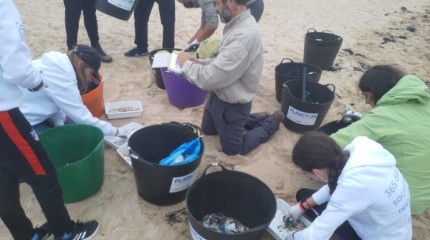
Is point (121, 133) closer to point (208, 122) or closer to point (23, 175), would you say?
point (208, 122)

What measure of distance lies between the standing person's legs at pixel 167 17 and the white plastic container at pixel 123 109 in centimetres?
116

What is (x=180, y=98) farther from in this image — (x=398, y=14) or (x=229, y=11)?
(x=398, y=14)

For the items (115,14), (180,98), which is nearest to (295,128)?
(180,98)

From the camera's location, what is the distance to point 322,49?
13.3ft

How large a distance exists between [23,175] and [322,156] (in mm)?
1398

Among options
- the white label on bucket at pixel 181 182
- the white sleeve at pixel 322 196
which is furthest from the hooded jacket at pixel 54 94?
the white sleeve at pixel 322 196

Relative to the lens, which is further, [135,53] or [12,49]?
[135,53]

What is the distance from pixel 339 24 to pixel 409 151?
475 centimetres

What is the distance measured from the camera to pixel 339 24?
6074mm

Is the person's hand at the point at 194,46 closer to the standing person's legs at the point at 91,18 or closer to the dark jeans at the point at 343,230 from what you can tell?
the standing person's legs at the point at 91,18

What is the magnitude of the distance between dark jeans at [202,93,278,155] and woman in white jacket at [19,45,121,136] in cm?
89

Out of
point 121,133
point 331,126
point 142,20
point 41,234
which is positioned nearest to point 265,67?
point 142,20

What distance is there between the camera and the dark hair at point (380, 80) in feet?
6.41

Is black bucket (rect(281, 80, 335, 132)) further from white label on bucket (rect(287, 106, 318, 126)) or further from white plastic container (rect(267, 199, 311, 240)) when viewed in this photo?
white plastic container (rect(267, 199, 311, 240))
